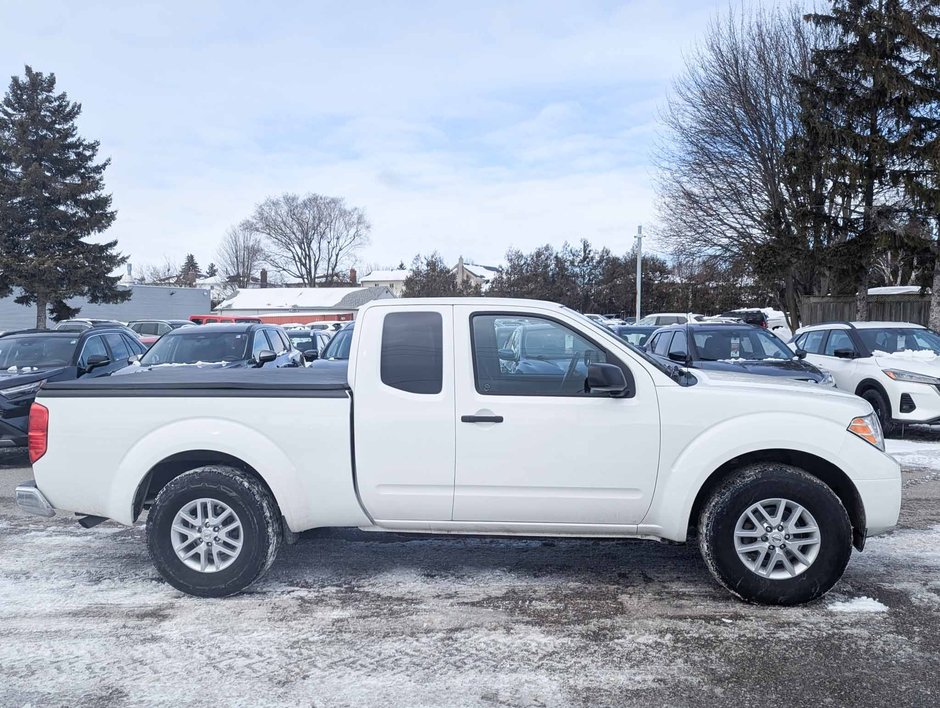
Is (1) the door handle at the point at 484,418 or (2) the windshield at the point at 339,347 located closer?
(1) the door handle at the point at 484,418

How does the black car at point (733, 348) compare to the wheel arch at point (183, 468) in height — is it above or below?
above

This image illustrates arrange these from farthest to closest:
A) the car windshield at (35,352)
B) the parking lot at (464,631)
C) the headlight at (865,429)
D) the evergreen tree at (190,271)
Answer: the evergreen tree at (190,271) → the car windshield at (35,352) → the headlight at (865,429) → the parking lot at (464,631)

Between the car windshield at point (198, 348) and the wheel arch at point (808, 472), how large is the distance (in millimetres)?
7625

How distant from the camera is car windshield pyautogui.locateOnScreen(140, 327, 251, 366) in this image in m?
A: 10.2

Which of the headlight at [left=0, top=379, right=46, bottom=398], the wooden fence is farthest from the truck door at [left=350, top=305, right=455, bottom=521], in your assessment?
the wooden fence

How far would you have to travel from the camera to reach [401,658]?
376 centimetres

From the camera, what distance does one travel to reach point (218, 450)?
14.8ft

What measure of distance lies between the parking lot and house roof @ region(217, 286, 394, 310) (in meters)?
59.6

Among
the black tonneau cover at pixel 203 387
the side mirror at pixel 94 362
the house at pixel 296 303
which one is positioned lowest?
the side mirror at pixel 94 362

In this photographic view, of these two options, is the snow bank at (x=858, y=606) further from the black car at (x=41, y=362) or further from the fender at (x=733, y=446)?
the black car at (x=41, y=362)

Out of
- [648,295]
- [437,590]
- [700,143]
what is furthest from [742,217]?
[437,590]

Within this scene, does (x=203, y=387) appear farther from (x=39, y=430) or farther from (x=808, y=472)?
(x=808, y=472)

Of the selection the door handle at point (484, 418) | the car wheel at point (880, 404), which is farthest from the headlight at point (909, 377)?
the door handle at point (484, 418)

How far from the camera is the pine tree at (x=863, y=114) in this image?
19.2m
